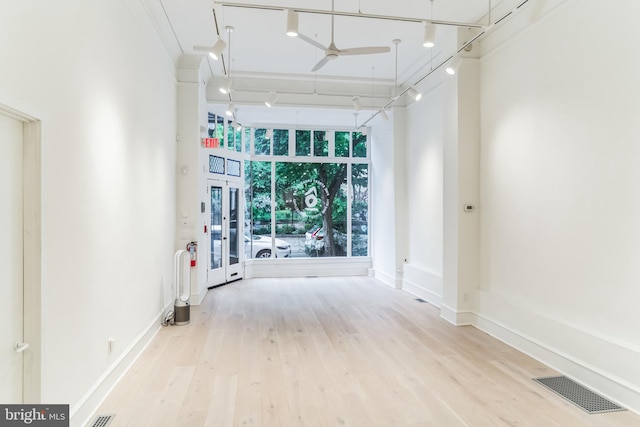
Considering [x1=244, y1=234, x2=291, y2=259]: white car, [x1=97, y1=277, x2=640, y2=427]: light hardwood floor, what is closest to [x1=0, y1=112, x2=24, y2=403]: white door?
[x1=97, y1=277, x2=640, y2=427]: light hardwood floor

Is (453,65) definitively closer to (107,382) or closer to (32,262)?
(32,262)

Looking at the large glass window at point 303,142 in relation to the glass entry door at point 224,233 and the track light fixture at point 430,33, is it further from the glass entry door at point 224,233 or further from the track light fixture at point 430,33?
the track light fixture at point 430,33

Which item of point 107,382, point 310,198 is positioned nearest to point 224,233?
point 310,198

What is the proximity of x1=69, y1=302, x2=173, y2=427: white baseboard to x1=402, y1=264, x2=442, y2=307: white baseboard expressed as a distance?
428 centimetres

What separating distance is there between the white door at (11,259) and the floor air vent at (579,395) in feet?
12.8

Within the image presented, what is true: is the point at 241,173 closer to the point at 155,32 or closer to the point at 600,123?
the point at 155,32

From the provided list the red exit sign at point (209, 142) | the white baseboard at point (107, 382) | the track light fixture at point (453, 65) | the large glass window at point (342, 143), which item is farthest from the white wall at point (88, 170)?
the large glass window at point (342, 143)

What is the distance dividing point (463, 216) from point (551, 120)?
5.23 feet

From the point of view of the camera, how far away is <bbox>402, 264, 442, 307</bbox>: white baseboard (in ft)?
19.7

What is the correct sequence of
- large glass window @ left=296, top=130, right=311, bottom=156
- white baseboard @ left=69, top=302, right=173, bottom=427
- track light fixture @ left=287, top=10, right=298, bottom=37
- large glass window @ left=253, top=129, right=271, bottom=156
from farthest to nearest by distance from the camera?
1. large glass window @ left=296, top=130, right=311, bottom=156
2. large glass window @ left=253, top=129, right=271, bottom=156
3. track light fixture @ left=287, top=10, right=298, bottom=37
4. white baseboard @ left=69, top=302, right=173, bottom=427

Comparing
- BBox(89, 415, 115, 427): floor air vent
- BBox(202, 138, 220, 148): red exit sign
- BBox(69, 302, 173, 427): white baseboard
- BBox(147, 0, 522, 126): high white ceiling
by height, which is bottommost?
BBox(89, 415, 115, 427): floor air vent

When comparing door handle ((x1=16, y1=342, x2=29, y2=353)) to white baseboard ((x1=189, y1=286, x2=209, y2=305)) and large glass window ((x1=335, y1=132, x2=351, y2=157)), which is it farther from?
large glass window ((x1=335, y1=132, x2=351, y2=157))

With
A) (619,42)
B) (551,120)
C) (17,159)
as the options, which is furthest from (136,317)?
(619,42)

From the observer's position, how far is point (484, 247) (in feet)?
15.9
